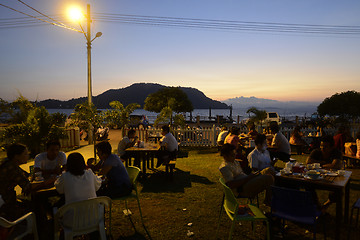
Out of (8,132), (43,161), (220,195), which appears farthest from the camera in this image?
(8,132)

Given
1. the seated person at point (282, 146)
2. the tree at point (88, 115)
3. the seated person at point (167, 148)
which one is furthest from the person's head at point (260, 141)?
the tree at point (88, 115)

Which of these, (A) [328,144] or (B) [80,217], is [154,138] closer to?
(A) [328,144]

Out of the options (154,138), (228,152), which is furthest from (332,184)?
(154,138)

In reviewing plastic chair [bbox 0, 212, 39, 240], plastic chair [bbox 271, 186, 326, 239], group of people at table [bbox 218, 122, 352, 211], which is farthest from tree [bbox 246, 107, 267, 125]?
plastic chair [bbox 0, 212, 39, 240]

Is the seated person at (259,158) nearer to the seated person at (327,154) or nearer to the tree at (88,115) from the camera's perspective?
the seated person at (327,154)

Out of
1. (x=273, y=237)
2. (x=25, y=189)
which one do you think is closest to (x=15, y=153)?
(x=25, y=189)

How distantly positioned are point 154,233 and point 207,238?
0.88 m

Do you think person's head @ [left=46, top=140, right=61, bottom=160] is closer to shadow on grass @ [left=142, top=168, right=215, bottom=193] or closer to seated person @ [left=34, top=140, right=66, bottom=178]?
seated person @ [left=34, top=140, right=66, bottom=178]

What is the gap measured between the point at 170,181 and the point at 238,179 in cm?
323

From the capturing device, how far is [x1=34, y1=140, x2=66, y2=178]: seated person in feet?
15.0

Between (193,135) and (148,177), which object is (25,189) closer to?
(148,177)

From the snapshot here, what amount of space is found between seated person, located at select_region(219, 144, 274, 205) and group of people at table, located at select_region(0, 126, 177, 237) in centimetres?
169

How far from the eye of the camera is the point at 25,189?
11.1 feet

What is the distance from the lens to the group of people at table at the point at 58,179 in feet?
10.3
